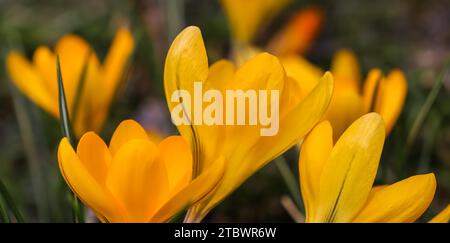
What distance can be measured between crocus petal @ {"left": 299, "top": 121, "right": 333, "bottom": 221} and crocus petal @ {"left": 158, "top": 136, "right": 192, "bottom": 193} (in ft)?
0.27

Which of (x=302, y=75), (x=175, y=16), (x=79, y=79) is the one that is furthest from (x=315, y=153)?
(x=175, y=16)

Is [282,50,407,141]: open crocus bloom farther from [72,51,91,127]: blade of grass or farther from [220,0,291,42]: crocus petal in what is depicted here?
[220,0,291,42]: crocus petal

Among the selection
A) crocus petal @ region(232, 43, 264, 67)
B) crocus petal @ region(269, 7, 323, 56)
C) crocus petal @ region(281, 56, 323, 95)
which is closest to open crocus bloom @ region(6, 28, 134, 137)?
crocus petal @ region(281, 56, 323, 95)

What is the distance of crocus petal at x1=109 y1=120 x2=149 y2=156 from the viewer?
606 millimetres

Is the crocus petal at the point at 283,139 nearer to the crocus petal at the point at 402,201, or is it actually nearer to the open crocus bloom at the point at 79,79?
the crocus petal at the point at 402,201

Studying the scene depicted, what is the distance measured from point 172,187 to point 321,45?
1221 millimetres

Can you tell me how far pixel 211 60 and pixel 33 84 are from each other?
0.66 m

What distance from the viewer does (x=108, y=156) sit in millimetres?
596

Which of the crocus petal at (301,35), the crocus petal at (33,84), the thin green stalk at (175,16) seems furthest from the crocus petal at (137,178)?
the crocus petal at (301,35)

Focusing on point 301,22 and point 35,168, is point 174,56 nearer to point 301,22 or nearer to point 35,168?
point 35,168

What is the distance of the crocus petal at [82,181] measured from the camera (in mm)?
551

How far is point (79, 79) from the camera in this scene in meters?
0.87
